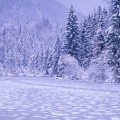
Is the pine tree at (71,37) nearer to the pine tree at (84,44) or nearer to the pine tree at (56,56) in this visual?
the pine tree at (84,44)

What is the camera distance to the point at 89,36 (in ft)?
204

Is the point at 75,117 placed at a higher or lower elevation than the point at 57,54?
lower

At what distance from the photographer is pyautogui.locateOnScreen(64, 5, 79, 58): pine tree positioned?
56.7 m

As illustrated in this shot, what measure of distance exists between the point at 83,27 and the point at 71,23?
11.1 metres

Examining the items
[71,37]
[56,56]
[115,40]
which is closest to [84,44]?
[71,37]

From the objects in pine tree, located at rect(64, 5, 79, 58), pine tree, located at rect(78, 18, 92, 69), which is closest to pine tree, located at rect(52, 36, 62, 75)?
pine tree, located at rect(78, 18, 92, 69)

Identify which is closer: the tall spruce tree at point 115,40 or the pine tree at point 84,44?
the tall spruce tree at point 115,40

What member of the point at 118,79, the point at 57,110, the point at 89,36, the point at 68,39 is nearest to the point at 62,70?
the point at 68,39

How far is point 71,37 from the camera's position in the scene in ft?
187

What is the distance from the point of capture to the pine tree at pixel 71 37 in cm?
5667

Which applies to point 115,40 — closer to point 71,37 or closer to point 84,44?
point 71,37

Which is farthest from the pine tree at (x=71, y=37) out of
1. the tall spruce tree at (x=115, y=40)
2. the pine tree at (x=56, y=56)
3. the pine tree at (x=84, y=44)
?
the tall spruce tree at (x=115, y=40)

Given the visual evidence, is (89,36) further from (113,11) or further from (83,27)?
(113,11)

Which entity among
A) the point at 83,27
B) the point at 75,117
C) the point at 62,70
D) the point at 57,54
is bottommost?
the point at 75,117
